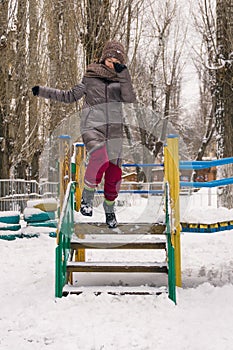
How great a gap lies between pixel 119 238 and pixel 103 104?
1.47m

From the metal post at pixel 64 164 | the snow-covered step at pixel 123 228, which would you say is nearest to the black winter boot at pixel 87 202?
the snow-covered step at pixel 123 228

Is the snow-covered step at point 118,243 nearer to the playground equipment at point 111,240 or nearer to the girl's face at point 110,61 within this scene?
the playground equipment at point 111,240

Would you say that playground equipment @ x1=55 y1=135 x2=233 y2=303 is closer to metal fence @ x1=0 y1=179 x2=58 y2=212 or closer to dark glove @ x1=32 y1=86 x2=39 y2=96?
dark glove @ x1=32 y1=86 x2=39 y2=96

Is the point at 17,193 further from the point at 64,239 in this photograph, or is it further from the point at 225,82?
the point at 64,239

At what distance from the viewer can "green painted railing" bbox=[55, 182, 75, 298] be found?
14.3 ft

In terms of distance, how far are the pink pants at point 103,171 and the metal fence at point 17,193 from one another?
875 centimetres

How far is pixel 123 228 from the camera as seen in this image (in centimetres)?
496

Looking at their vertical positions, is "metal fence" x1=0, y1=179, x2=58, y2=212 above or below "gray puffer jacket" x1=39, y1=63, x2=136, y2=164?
below

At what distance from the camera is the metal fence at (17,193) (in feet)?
44.0

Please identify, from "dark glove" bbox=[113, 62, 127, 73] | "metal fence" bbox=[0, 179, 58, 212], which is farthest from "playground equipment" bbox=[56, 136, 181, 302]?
"metal fence" bbox=[0, 179, 58, 212]

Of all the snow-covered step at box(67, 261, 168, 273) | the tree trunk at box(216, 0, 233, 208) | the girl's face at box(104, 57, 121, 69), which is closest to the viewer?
the snow-covered step at box(67, 261, 168, 273)

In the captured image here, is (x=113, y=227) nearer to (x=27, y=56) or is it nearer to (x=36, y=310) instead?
(x=36, y=310)

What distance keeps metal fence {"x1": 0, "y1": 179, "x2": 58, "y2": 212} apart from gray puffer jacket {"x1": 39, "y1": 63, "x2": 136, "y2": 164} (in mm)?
8805

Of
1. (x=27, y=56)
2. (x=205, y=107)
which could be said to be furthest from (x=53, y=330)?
(x=205, y=107)
